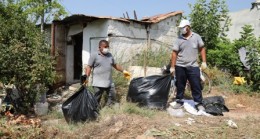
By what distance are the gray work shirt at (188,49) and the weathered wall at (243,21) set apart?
7166 millimetres

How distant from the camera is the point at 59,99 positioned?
369 inches

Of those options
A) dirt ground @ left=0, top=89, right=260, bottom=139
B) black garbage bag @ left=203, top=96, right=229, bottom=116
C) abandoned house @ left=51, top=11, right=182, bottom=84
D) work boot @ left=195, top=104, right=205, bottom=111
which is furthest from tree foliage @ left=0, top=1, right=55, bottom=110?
black garbage bag @ left=203, top=96, right=229, bottom=116

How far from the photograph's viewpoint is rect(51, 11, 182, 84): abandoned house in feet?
34.0

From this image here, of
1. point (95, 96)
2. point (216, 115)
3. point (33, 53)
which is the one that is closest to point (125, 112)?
point (95, 96)

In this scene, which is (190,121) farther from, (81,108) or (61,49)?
(61,49)

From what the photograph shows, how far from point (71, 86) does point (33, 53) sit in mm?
3445

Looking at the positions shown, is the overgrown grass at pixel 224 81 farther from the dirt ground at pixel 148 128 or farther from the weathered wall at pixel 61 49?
the weathered wall at pixel 61 49

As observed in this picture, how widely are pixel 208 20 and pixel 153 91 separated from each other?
5.51m

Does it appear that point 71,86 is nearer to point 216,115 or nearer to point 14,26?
point 14,26

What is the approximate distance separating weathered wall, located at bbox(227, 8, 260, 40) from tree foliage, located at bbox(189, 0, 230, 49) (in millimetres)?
1872

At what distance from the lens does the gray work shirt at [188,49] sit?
257 inches

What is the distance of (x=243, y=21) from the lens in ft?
45.1

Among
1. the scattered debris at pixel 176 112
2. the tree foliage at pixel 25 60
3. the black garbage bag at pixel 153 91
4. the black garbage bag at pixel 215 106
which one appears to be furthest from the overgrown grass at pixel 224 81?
the tree foliage at pixel 25 60

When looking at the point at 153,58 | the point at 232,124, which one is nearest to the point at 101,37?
the point at 153,58
